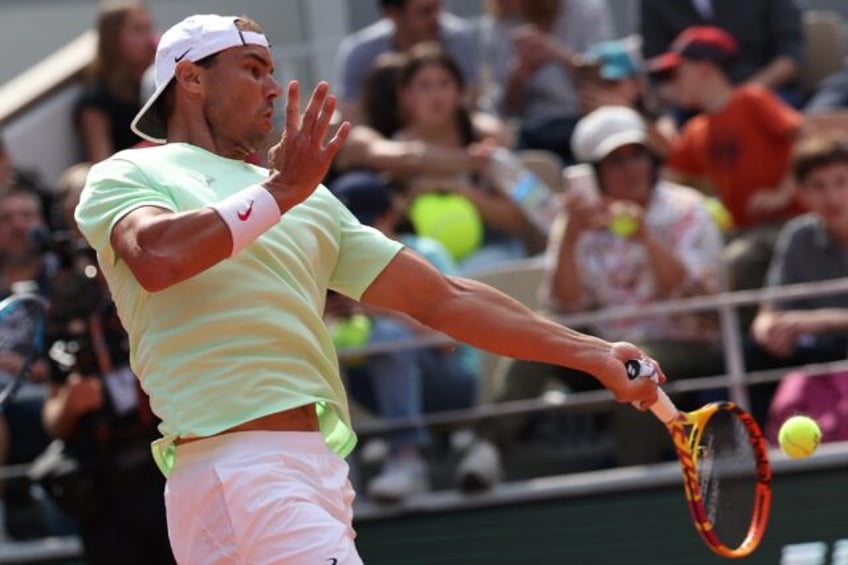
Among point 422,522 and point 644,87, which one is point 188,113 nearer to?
point 422,522

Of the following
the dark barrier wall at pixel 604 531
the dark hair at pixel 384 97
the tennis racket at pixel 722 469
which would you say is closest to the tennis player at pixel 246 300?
the tennis racket at pixel 722 469

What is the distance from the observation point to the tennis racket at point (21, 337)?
625 centimetres

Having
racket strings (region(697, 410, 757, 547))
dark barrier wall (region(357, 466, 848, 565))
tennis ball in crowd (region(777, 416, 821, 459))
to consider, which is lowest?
dark barrier wall (region(357, 466, 848, 565))

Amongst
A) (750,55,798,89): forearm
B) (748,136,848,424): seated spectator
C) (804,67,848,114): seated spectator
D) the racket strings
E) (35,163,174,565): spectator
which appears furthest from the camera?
(750,55,798,89): forearm

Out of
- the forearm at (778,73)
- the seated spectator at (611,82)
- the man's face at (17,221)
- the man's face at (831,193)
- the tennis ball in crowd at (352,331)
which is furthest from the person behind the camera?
the seated spectator at (611,82)

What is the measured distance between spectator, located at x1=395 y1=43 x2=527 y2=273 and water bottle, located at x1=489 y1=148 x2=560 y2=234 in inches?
2.4

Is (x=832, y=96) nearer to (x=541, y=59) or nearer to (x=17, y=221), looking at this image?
(x=541, y=59)

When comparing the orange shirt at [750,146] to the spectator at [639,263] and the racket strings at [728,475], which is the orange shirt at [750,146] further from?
the racket strings at [728,475]

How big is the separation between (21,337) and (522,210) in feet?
10.2

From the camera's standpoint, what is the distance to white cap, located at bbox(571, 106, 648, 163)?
27.1 feet

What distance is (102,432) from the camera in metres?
7.17

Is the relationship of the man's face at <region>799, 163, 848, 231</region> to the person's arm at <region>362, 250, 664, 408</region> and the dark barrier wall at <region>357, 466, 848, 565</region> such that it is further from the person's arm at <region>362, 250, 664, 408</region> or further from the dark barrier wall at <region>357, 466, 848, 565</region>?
the person's arm at <region>362, 250, 664, 408</region>

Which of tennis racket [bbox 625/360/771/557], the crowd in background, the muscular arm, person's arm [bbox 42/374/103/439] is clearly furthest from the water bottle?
the muscular arm

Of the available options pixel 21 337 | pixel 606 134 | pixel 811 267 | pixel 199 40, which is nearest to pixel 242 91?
pixel 199 40
